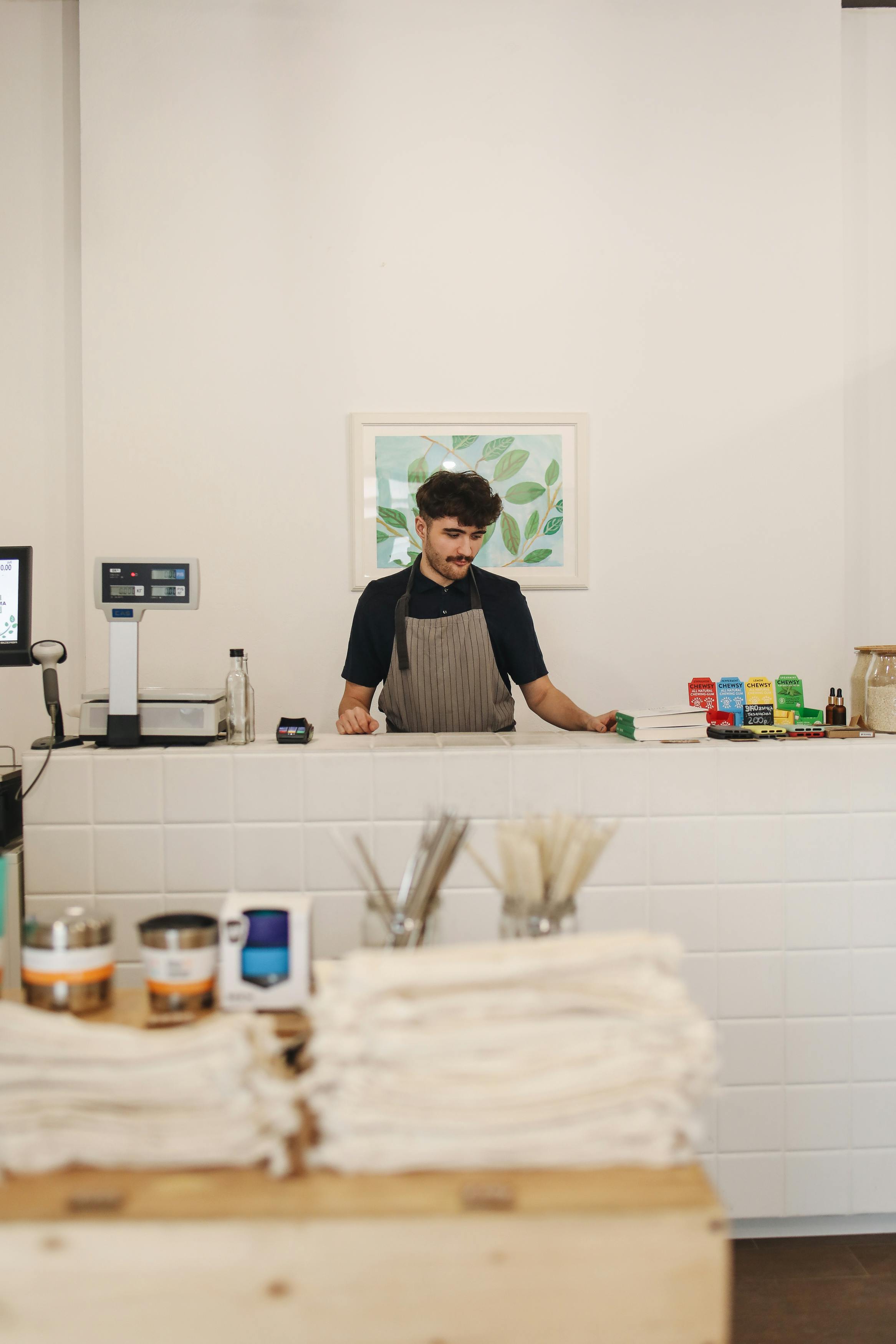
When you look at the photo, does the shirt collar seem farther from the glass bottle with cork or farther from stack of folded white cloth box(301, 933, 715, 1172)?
stack of folded white cloth box(301, 933, 715, 1172)

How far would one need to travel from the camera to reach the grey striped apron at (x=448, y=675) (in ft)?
8.98

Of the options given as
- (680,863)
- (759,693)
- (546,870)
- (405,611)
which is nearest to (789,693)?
(759,693)

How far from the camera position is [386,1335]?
0.84 metres

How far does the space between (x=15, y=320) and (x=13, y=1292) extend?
3.14 m

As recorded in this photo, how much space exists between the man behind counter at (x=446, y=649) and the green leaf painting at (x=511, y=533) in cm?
49

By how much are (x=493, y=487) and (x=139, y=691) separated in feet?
5.39

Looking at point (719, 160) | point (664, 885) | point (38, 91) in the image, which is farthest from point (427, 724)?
point (38, 91)

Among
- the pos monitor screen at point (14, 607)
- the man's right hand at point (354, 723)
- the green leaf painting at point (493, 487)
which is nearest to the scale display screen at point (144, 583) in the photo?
the pos monitor screen at point (14, 607)

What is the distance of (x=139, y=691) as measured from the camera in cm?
199

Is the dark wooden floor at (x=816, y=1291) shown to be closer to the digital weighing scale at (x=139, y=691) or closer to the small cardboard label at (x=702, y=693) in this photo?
the small cardboard label at (x=702, y=693)

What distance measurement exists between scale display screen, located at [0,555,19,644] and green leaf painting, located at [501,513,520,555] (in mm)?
1709

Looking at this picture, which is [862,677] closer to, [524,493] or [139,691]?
[524,493]

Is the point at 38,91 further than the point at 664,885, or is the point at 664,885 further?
the point at 38,91

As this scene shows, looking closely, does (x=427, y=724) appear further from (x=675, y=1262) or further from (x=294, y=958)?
(x=675, y=1262)
